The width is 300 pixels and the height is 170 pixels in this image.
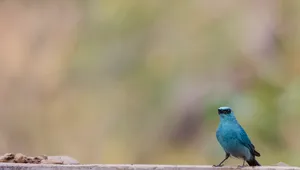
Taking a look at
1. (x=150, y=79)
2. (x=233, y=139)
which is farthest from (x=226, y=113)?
(x=150, y=79)

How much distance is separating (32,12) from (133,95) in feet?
2.70

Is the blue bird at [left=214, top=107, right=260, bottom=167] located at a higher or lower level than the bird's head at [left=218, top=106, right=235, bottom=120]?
lower

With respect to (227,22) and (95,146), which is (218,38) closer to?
(227,22)

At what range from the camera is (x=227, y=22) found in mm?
3293

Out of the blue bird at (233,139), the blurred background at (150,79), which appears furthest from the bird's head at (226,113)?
the blurred background at (150,79)

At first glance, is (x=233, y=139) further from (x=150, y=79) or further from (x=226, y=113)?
(x=150, y=79)

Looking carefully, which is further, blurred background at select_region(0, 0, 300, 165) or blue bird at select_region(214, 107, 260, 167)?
blurred background at select_region(0, 0, 300, 165)

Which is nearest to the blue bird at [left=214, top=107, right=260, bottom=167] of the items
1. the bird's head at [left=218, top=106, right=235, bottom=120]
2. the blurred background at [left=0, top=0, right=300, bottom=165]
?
the bird's head at [left=218, top=106, right=235, bottom=120]

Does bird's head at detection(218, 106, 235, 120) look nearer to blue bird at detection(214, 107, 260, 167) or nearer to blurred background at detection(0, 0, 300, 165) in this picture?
blue bird at detection(214, 107, 260, 167)

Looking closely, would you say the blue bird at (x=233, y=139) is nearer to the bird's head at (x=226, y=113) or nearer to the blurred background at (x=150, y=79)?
the bird's head at (x=226, y=113)

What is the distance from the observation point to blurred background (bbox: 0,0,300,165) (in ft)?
10.4

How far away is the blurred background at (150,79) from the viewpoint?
→ 10.4 ft

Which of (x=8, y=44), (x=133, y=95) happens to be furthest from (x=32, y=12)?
(x=133, y=95)

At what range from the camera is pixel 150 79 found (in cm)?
325
